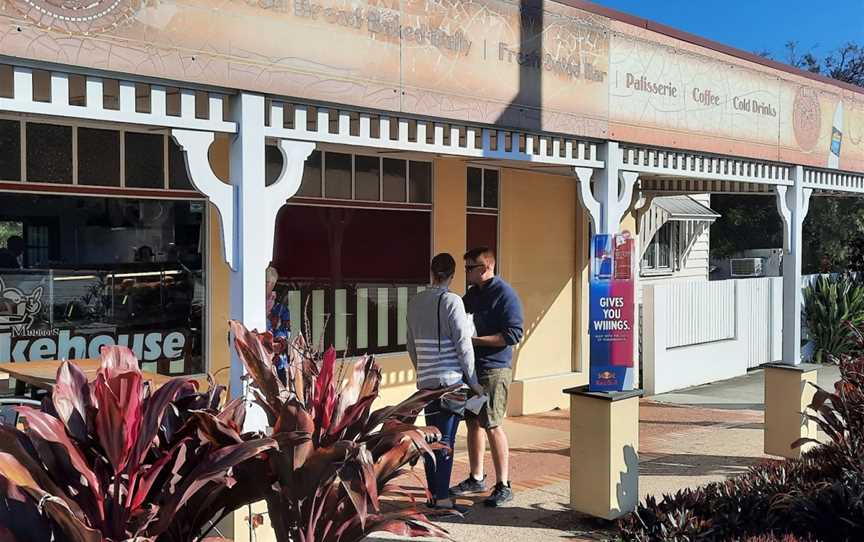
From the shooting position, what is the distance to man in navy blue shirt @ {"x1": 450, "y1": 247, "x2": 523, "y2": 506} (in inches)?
253

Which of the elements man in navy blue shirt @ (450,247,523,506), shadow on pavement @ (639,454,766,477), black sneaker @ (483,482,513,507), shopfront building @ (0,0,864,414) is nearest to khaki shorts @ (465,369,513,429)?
man in navy blue shirt @ (450,247,523,506)

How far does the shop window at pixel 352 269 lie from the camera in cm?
829

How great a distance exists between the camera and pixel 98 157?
692 centimetres

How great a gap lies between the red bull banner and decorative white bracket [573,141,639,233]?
1.08 metres

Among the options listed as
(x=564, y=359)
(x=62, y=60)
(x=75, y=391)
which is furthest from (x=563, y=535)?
(x=564, y=359)

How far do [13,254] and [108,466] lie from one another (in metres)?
4.19

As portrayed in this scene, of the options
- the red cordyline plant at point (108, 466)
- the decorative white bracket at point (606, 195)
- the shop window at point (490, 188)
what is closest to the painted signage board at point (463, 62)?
A: the decorative white bracket at point (606, 195)

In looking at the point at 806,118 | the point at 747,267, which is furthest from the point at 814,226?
the point at 806,118

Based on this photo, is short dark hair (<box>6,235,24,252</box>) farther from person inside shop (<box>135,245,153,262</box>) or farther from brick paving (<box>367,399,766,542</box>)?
brick paving (<box>367,399,766,542</box>)

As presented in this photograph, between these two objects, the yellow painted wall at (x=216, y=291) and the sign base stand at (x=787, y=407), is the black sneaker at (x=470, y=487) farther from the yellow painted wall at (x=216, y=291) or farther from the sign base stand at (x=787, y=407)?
the sign base stand at (x=787, y=407)

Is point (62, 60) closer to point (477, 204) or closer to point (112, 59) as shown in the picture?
point (112, 59)

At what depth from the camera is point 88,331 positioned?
697cm

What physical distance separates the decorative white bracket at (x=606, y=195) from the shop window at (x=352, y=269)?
7.83ft

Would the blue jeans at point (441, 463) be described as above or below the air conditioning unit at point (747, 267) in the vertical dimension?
below
